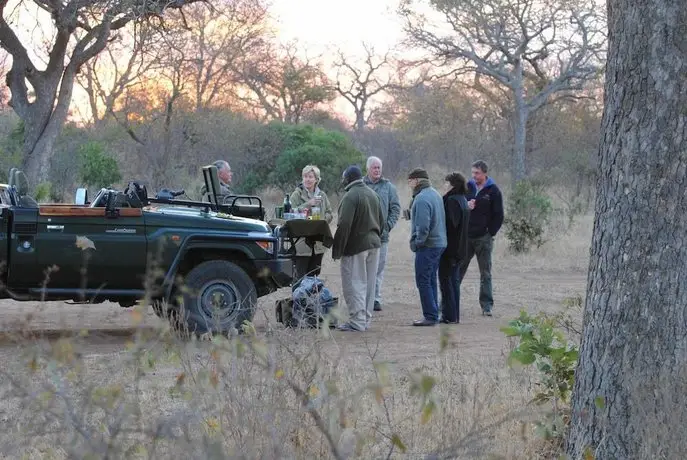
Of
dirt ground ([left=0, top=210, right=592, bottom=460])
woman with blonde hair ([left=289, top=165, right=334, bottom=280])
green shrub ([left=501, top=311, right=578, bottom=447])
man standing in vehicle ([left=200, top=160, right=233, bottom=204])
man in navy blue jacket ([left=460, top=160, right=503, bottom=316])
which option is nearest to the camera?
dirt ground ([left=0, top=210, right=592, bottom=460])

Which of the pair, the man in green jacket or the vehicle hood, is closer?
the vehicle hood

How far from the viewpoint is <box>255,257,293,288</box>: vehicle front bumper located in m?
9.96

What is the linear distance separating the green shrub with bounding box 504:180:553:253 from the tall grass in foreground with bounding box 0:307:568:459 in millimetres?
10363

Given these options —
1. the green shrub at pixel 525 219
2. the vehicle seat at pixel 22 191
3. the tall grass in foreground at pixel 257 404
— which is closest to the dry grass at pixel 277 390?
the tall grass in foreground at pixel 257 404

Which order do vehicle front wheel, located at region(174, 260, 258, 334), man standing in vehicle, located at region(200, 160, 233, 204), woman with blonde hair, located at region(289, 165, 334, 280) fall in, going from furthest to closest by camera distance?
man standing in vehicle, located at region(200, 160, 233, 204) < woman with blonde hair, located at region(289, 165, 334, 280) < vehicle front wheel, located at region(174, 260, 258, 334)

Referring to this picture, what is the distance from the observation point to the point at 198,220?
386 inches

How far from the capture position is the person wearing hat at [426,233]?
1068 cm

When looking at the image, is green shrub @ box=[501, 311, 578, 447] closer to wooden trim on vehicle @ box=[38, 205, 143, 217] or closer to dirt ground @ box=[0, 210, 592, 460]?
dirt ground @ box=[0, 210, 592, 460]

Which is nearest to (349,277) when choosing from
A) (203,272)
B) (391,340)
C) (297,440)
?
(391,340)

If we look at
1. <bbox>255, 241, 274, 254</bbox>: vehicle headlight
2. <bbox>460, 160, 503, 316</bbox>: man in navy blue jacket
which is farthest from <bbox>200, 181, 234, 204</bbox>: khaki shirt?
<bbox>460, 160, 503, 316</bbox>: man in navy blue jacket

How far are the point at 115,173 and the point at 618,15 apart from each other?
24.2 meters

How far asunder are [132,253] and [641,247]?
18.1 ft

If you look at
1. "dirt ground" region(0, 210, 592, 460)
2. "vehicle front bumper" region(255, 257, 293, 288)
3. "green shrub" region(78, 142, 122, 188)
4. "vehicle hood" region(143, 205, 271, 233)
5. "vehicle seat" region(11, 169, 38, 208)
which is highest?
"green shrub" region(78, 142, 122, 188)

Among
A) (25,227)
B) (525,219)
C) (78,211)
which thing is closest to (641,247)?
(78,211)
